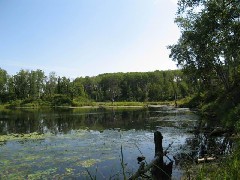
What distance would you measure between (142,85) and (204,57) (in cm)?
12809

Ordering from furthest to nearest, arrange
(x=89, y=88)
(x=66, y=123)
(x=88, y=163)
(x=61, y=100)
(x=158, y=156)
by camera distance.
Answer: (x=89, y=88) → (x=61, y=100) → (x=66, y=123) → (x=88, y=163) → (x=158, y=156)

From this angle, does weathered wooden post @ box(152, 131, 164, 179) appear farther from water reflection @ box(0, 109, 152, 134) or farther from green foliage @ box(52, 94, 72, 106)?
green foliage @ box(52, 94, 72, 106)

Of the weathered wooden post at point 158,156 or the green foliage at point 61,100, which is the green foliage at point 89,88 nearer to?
the green foliage at point 61,100

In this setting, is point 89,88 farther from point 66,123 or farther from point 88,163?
point 88,163

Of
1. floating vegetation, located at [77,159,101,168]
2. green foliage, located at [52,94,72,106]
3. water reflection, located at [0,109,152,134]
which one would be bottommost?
water reflection, located at [0,109,152,134]

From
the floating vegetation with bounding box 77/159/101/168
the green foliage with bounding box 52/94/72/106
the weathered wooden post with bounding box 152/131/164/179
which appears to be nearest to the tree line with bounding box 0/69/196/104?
the green foliage with bounding box 52/94/72/106

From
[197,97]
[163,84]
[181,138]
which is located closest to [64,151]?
[181,138]

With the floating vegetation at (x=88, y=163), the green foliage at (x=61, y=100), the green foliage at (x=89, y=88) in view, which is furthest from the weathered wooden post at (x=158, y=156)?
the green foliage at (x=61, y=100)

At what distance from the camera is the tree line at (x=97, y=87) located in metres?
135

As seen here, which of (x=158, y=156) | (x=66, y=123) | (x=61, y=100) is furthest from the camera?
(x=61, y=100)

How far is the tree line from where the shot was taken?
13500 cm

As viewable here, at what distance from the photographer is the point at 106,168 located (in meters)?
16.6

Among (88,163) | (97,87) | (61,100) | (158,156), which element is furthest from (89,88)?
(158,156)

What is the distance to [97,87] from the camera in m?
170
